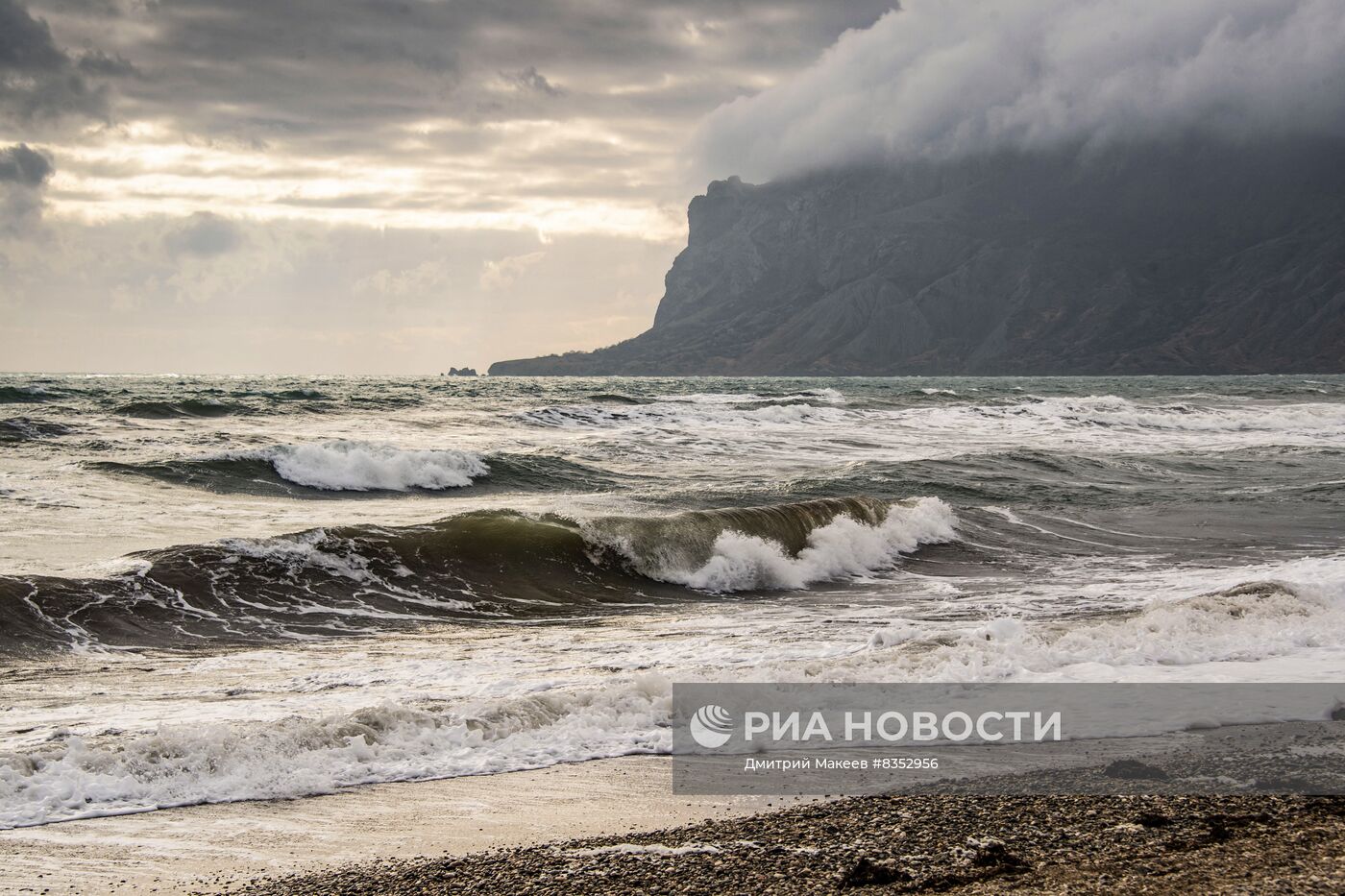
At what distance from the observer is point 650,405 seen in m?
49.0

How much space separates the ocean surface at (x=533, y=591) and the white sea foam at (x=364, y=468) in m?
0.08

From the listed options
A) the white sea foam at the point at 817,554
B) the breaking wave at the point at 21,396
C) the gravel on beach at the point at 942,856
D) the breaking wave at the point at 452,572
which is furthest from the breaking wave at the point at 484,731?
the breaking wave at the point at 21,396

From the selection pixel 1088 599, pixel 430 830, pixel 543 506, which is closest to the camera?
pixel 430 830

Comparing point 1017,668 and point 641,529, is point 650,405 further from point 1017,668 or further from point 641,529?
point 1017,668

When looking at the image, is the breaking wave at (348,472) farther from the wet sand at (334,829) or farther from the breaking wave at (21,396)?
the breaking wave at (21,396)

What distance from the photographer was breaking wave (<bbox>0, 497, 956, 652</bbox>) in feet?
37.2

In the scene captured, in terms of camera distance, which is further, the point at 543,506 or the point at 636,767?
the point at 543,506

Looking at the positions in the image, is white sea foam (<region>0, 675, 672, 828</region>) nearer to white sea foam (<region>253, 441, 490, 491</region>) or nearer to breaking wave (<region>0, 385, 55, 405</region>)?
white sea foam (<region>253, 441, 490, 491</region>)

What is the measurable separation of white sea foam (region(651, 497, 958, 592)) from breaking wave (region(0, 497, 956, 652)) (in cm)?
3

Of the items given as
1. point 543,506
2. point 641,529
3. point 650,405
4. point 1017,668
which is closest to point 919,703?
point 1017,668

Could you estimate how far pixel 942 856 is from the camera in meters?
5.03

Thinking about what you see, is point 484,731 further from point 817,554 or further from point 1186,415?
point 1186,415

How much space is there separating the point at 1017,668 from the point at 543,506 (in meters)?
12.0

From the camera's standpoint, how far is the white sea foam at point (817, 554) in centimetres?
1570
